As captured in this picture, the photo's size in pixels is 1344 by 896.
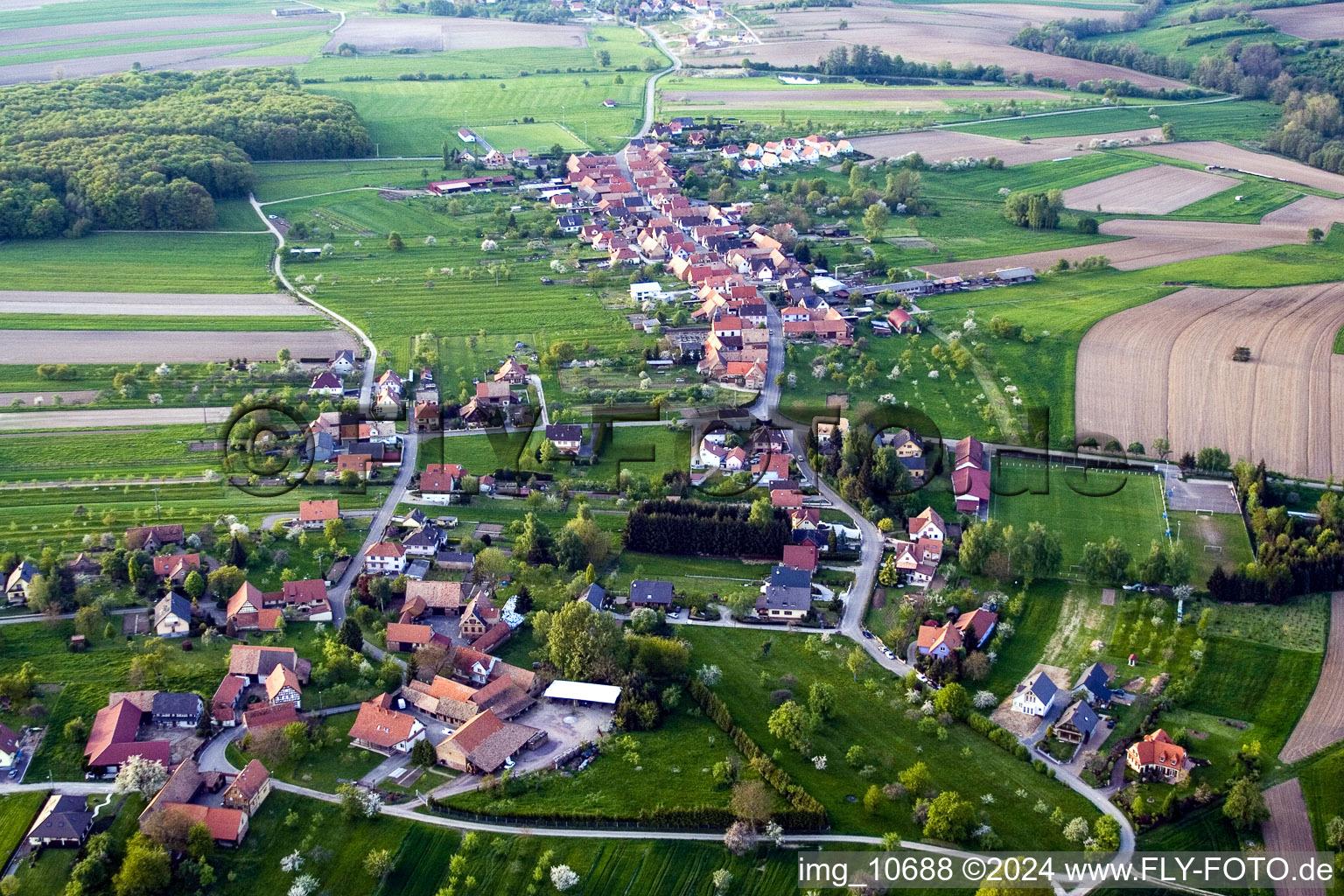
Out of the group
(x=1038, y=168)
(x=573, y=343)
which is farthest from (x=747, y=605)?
(x=1038, y=168)

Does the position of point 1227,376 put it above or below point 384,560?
above

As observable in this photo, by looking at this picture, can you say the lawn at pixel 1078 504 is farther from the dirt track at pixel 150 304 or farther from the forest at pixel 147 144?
the forest at pixel 147 144

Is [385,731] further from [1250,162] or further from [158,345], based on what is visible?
[1250,162]

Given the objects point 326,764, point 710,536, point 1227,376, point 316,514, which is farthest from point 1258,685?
Result: point 316,514

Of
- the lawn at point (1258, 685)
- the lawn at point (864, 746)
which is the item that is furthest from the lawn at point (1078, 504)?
the lawn at point (864, 746)

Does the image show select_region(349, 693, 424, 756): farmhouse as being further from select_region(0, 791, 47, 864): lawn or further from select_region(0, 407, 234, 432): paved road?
select_region(0, 407, 234, 432): paved road

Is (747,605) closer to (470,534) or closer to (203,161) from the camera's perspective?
(470,534)

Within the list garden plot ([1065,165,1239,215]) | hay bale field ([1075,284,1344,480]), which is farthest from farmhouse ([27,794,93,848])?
garden plot ([1065,165,1239,215])
